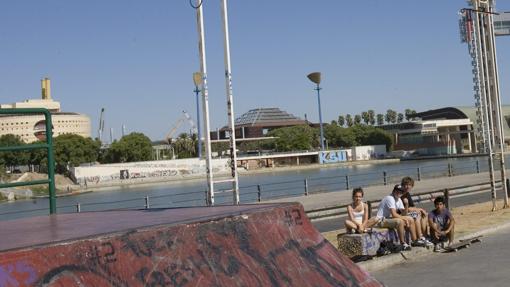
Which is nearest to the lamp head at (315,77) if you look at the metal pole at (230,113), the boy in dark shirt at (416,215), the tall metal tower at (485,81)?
the tall metal tower at (485,81)

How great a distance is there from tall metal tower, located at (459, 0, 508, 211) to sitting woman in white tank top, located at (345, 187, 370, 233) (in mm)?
8020

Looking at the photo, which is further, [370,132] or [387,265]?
[370,132]

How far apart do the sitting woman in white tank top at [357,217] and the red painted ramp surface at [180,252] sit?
497 centimetres

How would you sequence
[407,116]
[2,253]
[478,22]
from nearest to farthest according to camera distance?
[2,253] < [478,22] < [407,116]

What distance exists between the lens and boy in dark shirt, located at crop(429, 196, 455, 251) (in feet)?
36.5

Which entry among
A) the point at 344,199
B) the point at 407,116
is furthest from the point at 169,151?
the point at 344,199

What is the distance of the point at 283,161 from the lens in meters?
139

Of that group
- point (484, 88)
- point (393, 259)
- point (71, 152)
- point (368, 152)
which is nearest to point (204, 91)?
point (393, 259)

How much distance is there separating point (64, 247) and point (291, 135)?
476 ft

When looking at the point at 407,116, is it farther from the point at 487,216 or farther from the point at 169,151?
the point at 487,216

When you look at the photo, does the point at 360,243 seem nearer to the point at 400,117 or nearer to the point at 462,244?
the point at 462,244

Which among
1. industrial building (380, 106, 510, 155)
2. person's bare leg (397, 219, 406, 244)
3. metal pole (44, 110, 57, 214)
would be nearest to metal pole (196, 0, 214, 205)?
person's bare leg (397, 219, 406, 244)

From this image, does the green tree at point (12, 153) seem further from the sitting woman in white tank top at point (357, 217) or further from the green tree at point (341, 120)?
the green tree at point (341, 120)

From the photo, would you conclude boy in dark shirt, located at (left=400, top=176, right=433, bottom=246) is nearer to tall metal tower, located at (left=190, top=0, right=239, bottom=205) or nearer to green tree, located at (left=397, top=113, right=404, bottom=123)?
tall metal tower, located at (left=190, top=0, right=239, bottom=205)
